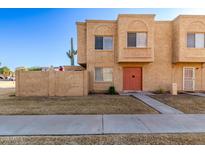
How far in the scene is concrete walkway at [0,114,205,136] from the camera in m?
6.01

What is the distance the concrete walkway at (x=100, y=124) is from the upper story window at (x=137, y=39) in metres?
10.4

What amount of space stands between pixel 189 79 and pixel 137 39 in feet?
22.8

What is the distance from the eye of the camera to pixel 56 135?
5668mm

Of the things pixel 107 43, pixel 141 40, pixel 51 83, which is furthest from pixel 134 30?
pixel 51 83

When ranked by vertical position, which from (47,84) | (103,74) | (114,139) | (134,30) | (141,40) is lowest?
(114,139)

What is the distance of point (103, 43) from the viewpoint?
59.7 feet

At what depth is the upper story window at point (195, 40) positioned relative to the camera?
695 inches

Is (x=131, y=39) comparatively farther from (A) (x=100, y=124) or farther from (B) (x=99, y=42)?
(A) (x=100, y=124)

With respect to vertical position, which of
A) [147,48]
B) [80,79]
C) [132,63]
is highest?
[147,48]

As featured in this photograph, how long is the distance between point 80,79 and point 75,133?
10.6 metres

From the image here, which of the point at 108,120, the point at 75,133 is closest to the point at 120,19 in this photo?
the point at 108,120

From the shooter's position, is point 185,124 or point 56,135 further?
Result: point 185,124
